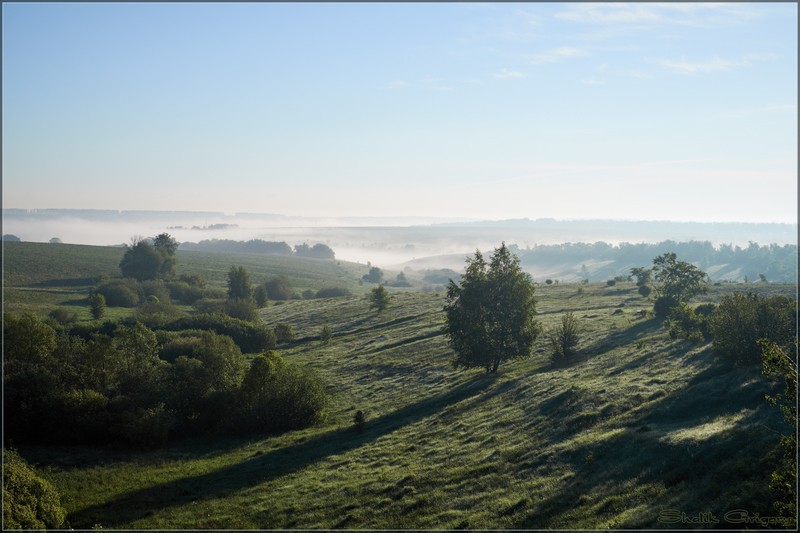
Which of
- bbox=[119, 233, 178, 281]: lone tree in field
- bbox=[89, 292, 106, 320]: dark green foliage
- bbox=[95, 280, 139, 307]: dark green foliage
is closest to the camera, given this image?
bbox=[89, 292, 106, 320]: dark green foliage

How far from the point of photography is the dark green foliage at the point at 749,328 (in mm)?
40250

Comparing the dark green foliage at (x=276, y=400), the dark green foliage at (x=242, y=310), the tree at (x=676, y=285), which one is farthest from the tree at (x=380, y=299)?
the dark green foliage at (x=276, y=400)

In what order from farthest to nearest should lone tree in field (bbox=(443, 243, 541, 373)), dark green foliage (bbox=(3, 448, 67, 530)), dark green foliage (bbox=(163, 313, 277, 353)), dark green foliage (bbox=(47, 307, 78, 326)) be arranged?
dark green foliage (bbox=(47, 307, 78, 326)), dark green foliage (bbox=(163, 313, 277, 353)), lone tree in field (bbox=(443, 243, 541, 373)), dark green foliage (bbox=(3, 448, 67, 530))

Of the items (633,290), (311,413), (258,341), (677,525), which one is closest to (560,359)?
(311,413)

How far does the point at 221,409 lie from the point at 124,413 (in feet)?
31.3

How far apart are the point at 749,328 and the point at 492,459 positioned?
1011 inches

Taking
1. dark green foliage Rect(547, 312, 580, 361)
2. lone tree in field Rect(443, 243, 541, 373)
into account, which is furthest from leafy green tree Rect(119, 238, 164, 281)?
dark green foliage Rect(547, 312, 580, 361)

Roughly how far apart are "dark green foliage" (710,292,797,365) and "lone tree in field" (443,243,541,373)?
1979 centimetres

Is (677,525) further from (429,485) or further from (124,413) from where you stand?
(124,413)

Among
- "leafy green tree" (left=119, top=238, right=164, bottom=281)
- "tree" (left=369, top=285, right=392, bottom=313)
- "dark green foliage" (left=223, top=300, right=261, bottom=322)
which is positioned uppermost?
"leafy green tree" (left=119, top=238, right=164, bottom=281)

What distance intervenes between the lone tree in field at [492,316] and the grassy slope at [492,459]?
2783 mm

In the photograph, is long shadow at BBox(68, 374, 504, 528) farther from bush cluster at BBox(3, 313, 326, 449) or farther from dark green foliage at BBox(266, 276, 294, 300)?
dark green foliage at BBox(266, 276, 294, 300)

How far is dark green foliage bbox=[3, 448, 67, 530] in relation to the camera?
28.5 m

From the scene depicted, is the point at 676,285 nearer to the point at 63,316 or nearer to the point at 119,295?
the point at 63,316
